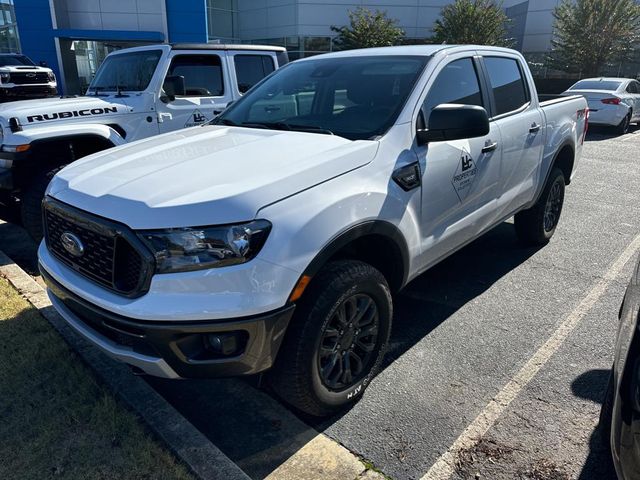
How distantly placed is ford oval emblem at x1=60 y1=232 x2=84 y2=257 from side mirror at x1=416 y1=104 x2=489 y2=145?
192 cm

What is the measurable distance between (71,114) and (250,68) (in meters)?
2.35

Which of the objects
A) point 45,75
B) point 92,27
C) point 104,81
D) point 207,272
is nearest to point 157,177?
point 207,272

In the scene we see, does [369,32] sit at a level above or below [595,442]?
above

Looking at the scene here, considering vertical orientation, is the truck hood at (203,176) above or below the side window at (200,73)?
below

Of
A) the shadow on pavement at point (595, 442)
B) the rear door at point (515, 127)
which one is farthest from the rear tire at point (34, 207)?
the shadow on pavement at point (595, 442)

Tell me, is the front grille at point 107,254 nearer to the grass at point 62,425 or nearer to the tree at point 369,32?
the grass at point 62,425

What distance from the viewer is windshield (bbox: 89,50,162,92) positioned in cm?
590

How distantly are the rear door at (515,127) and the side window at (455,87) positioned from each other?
25 cm

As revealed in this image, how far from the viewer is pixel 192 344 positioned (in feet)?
7.09

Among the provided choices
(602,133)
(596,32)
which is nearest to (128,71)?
(602,133)

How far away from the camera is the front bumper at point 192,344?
2109 mm

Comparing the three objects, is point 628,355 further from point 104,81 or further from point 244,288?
point 104,81

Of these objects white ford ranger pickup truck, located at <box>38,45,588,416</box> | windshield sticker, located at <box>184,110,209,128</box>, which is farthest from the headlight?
windshield sticker, located at <box>184,110,209,128</box>

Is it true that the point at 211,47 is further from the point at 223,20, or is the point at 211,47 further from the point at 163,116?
the point at 223,20
